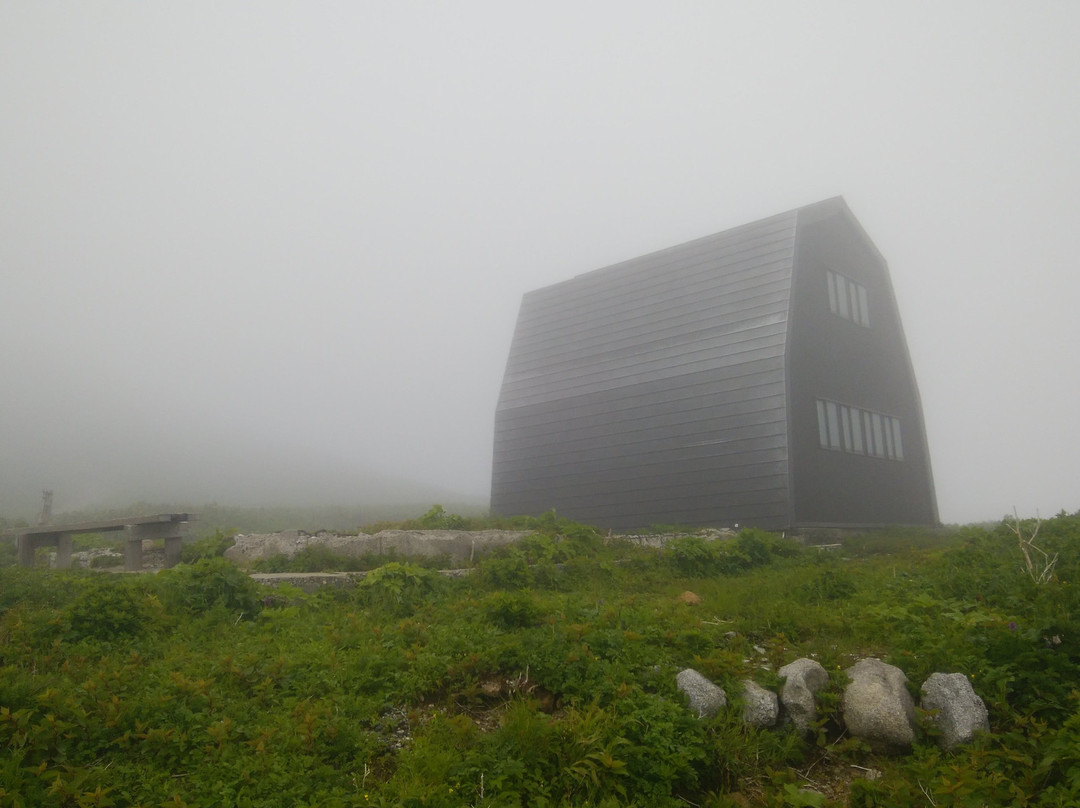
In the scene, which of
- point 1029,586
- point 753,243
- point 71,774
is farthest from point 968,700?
point 753,243

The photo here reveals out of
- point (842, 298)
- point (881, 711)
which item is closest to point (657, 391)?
point (842, 298)

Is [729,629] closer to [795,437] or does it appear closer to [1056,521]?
[1056,521]

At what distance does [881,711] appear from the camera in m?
5.16

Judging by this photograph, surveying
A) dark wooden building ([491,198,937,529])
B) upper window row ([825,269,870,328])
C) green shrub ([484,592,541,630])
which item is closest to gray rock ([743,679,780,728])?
green shrub ([484,592,541,630])

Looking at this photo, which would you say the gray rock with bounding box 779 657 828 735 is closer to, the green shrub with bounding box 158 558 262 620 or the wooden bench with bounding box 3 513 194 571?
the green shrub with bounding box 158 558 262 620

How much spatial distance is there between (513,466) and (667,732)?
16119 mm

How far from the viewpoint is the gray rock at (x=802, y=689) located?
5375 millimetres

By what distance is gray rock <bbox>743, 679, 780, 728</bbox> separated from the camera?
5.35 metres

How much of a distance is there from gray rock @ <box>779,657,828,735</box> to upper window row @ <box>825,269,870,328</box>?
14.3 meters

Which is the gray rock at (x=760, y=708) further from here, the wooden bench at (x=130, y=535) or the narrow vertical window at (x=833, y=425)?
the narrow vertical window at (x=833, y=425)

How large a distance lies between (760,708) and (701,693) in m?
0.43

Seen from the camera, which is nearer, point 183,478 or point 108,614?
point 108,614

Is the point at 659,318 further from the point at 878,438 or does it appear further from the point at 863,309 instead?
the point at 878,438

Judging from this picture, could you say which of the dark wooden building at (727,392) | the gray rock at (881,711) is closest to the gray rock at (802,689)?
the gray rock at (881,711)
